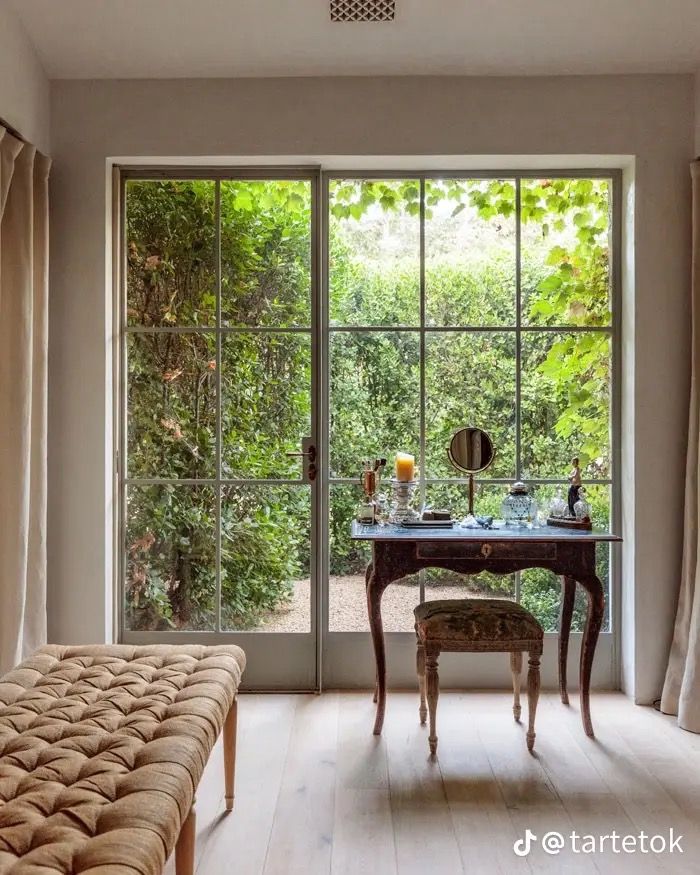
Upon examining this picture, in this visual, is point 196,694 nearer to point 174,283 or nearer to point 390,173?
point 174,283

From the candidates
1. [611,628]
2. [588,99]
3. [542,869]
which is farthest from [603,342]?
[542,869]

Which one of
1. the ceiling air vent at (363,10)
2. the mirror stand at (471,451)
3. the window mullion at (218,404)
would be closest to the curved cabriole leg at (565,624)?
the mirror stand at (471,451)

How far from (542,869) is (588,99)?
→ 2.73 metres

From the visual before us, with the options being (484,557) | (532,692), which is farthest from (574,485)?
(532,692)

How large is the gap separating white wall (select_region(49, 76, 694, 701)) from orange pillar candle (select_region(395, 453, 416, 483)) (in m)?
0.91

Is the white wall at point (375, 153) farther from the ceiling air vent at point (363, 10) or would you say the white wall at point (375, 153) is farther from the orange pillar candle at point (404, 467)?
the orange pillar candle at point (404, 467)

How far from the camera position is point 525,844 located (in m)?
1.98

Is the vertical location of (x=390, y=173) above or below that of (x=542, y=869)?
above

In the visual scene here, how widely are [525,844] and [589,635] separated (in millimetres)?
908

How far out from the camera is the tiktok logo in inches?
76.3

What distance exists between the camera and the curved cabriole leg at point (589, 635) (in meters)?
2.66

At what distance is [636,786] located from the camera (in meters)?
2.30

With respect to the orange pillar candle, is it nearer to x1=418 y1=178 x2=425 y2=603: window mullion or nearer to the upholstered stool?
x1=418 y1=178 x2=425 y2=603: window mullion

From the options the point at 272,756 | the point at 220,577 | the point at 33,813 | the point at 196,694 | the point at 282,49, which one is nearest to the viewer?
the point at 33,813
